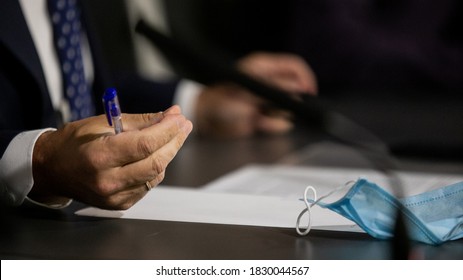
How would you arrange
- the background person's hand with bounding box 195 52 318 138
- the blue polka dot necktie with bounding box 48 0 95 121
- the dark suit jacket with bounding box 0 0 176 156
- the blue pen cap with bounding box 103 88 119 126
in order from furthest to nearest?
the background person's hand with bounding box 195 52 318 138
the blue polka dot necktie with bounding box 48 0 95 121
the dark suit jacket with bounding box 0 0 176 156
the blue pen cap with bounding box 103 88 119 126

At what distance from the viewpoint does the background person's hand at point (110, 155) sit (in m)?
0.55

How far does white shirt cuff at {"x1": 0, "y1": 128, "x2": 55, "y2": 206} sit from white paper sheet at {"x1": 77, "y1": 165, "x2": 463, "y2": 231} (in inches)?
2.3

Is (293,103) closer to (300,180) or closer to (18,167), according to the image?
(300,180)

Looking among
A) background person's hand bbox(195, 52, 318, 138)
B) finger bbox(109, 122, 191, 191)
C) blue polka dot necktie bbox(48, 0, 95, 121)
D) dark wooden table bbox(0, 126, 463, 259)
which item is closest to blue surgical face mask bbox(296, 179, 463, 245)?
dark wooden table bbox(0, 126, 463, 259)

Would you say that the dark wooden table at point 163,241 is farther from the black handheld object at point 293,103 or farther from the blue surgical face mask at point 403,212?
the black handheld object at point 293,103

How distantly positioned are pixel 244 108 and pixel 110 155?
25.2 inches

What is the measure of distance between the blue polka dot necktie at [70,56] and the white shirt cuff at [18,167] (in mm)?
188

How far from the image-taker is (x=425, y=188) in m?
0.80

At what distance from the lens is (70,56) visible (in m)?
0.82

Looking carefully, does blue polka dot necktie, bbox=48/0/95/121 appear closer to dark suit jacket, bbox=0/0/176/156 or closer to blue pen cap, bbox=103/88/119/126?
dark suit jacket, bbox=0/0/176/156

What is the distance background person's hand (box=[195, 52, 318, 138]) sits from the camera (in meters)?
1.17
